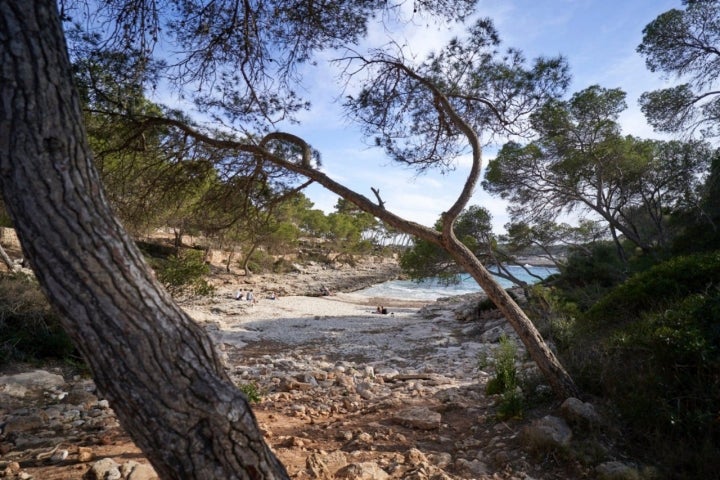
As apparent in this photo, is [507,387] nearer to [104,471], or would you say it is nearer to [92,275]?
[104,471]

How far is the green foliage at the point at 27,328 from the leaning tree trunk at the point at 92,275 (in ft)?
19.2

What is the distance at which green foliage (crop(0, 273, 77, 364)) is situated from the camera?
18.6ft

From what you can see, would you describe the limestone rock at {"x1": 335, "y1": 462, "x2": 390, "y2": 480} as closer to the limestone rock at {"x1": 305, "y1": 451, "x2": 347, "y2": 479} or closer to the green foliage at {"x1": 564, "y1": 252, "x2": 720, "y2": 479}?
the limestone rock at {"x1": 305, "y1": 451, "x2": 347, "y2": 479}

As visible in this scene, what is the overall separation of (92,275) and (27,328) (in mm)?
6471

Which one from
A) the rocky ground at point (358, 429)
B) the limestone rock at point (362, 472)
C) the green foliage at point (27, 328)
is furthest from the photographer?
the green foliage at point (27, 328)

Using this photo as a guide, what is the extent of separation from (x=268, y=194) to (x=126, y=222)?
1737mm

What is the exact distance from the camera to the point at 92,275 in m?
1.37

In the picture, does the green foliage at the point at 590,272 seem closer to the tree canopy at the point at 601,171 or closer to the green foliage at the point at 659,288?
the tree canopy at the point at 601,171

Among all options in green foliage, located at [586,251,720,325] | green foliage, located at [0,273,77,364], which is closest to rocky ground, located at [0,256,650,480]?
green foliage, located at [0,273,77,364]

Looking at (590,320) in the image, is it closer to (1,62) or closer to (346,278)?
(1,62)

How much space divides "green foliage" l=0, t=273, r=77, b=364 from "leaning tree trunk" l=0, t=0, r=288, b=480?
586cm

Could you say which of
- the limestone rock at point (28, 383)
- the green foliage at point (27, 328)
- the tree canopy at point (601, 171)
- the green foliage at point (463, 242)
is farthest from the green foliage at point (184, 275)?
the tree canopy at point (601, 171)

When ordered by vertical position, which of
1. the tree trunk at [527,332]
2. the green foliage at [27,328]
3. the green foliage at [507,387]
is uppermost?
the tree trunk at [527,332]

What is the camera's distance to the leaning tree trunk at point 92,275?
1.34 m
